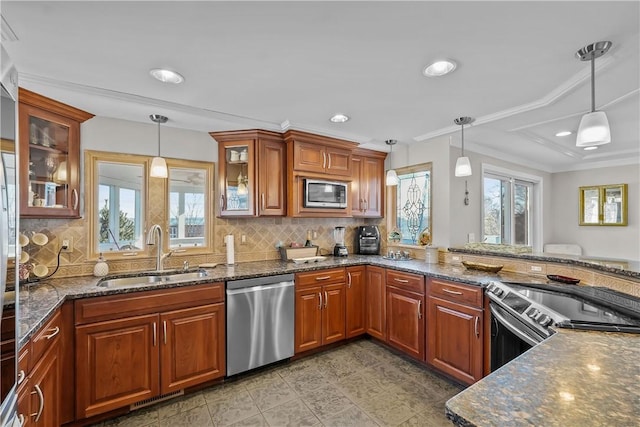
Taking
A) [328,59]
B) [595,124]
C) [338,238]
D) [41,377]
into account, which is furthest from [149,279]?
[595,124]

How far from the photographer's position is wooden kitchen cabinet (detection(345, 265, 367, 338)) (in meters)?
3.22

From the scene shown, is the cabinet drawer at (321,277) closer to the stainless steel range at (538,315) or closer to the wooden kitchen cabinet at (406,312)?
the wooden kitchen cabinet at (406,312)

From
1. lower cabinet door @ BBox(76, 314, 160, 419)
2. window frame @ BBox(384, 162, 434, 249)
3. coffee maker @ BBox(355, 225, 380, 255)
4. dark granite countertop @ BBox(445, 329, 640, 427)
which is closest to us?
dark granite countertop @ BBox(445, 329, 640, 427)

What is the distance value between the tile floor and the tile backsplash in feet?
3.83

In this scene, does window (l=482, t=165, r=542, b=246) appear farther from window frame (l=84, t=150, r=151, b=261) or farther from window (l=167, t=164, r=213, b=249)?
window frame (l=84, t=150, r=151, b=261)

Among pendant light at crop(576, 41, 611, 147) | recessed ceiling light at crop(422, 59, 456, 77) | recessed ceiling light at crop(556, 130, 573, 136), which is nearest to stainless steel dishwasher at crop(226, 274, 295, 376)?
recessed ceiling light at crop(422, 59, 456, 77)

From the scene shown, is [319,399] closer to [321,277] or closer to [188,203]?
[321,277]

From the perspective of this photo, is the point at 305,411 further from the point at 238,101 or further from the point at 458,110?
the point at 458,110

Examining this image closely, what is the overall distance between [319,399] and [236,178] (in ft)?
7.03

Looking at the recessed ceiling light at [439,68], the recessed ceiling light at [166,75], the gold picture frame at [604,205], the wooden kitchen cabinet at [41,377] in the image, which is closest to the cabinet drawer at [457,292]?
the recessed ceiling light at [439,68]

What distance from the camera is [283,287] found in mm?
2754

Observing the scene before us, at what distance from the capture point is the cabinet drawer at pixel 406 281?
2.77m

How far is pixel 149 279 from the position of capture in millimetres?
2596

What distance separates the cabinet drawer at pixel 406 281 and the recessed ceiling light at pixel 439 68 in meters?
1.72
